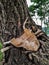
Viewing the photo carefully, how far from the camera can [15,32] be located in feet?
6.39

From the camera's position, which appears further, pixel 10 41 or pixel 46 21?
pixel 46 21

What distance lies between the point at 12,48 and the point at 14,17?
27cm

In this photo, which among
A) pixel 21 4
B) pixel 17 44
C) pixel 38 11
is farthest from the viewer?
pixel 38 11

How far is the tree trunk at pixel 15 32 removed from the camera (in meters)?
1.88

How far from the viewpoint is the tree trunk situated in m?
1.88

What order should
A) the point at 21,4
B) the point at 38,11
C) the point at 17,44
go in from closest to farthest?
the point at 17,44 < the point at 21,4 < the point at 38,11

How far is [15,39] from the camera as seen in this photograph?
6.20ft

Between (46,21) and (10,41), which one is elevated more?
(10,41)

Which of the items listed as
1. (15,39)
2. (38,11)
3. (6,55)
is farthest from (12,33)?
(38,11)

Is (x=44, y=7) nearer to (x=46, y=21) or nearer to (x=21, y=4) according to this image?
(x=46, y=21)

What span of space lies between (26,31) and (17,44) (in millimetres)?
161

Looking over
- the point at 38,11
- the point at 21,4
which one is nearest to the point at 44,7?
the point at 38,11

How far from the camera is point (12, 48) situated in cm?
190

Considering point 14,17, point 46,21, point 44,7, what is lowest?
point 46,21
